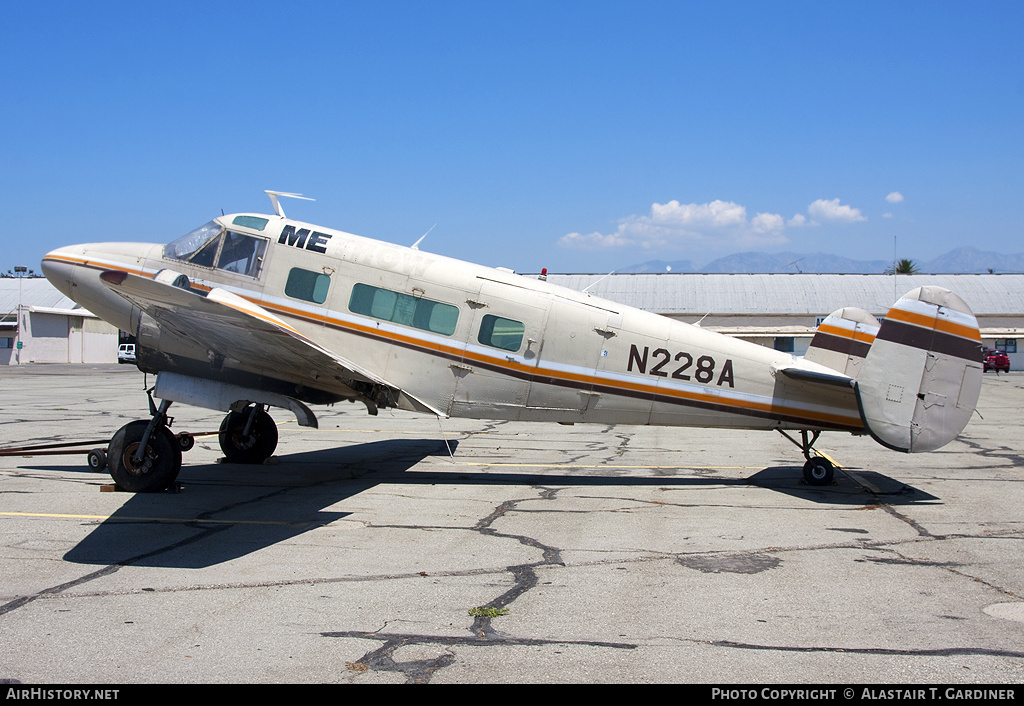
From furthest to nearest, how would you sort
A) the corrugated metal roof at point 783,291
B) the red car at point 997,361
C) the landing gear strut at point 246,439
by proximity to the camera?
the corrugated metal roof at point 783,291 < the red car at point 997,361 < the landing gear strut at point 246,439

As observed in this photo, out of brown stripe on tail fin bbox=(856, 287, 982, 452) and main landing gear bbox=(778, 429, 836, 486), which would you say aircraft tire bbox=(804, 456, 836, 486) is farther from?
brown stripe on tail fin bbox=(856, 287, 982, 452)

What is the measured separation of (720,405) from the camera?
11.1 m

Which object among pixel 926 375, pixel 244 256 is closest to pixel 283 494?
pixel 244 256

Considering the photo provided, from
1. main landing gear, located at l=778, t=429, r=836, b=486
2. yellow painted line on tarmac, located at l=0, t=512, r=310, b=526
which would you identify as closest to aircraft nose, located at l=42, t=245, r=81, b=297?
yellow painted line on tarmac, located at l=0, t=512, r=310, b=526

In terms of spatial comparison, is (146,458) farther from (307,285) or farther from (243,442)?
(307,285)

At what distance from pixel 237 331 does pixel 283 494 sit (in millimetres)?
2445

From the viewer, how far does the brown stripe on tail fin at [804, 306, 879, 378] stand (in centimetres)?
1160

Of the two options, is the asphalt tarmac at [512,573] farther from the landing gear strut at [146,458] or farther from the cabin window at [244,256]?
the cabin window at [244,256]

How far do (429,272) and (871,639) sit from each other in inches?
299

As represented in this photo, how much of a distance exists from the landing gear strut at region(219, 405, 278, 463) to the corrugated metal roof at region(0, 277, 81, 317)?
64323mm

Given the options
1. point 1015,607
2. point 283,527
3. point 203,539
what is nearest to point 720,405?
point 1015,607

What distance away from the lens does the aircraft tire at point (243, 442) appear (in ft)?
42.1

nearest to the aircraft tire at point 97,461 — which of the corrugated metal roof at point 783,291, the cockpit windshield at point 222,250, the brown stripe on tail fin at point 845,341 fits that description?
the cockpit windshield at point 222,250

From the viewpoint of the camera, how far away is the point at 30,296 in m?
72.0
